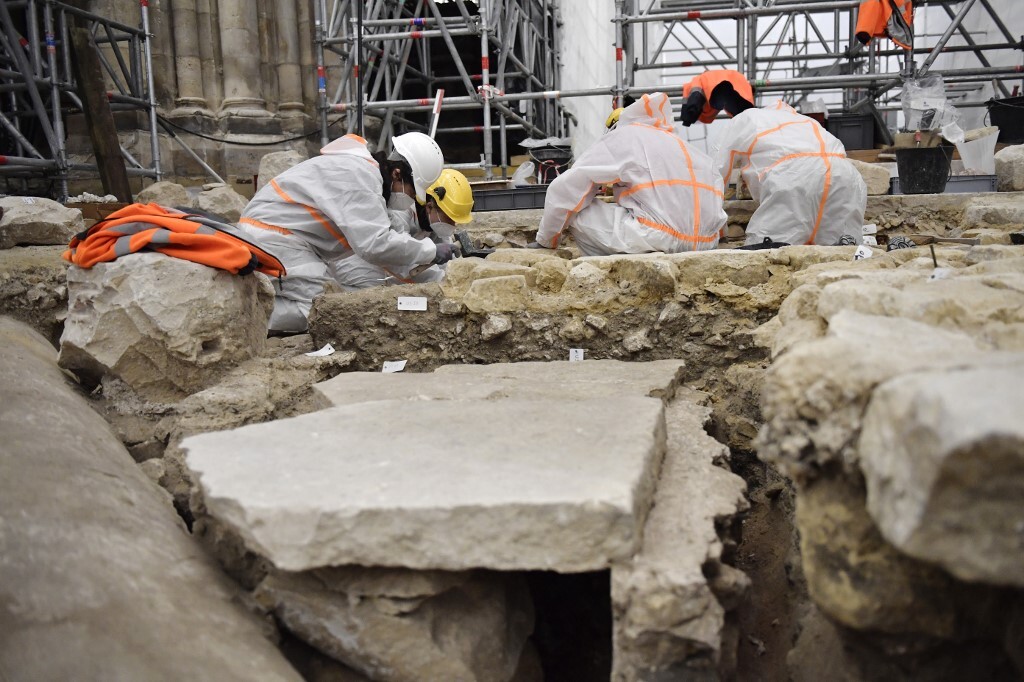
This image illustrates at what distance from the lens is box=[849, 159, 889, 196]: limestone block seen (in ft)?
21.3

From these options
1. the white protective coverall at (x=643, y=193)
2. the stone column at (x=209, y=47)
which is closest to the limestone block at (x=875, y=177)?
the white protective coverall at (x=643, y=193)

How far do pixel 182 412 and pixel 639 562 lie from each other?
2146 millimetres

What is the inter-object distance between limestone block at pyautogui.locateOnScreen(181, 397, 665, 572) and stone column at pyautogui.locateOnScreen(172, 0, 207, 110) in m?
8.05

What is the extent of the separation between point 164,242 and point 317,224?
1.77m

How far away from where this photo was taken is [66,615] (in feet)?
5.49

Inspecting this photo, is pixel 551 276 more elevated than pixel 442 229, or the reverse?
pixel 442 229

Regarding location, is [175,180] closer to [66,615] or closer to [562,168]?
[562,168]

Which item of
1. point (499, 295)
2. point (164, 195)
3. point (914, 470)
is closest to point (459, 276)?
point (499, 295)

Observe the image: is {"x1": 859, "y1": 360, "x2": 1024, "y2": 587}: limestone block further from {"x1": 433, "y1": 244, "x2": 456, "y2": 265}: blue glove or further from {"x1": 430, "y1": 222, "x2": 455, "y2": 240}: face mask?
{"x1": 430, "y1": 222, "x2": 455, "y2": 240}: face mask

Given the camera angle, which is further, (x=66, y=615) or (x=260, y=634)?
(x=260, y=634)

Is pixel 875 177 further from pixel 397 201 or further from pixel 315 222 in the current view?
pixel 315 222

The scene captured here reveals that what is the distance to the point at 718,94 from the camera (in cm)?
604

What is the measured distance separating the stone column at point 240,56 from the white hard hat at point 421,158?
4.53 metres

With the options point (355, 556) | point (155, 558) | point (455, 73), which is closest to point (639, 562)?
point (355, 556)
